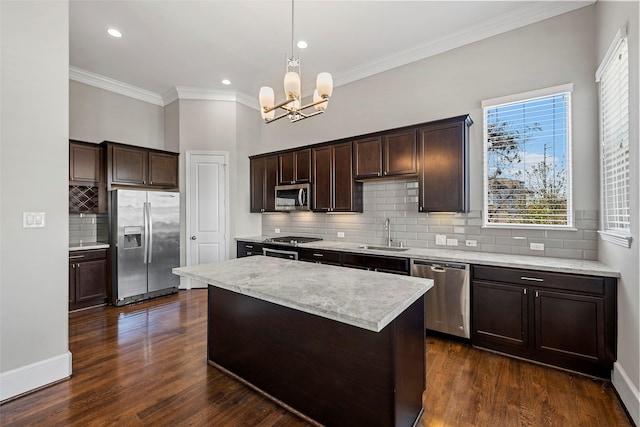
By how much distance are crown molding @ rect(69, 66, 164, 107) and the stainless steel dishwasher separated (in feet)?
17.6

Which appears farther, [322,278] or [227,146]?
[227,146]

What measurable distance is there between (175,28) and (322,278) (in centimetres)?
349

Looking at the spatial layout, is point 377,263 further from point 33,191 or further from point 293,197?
point 33,191

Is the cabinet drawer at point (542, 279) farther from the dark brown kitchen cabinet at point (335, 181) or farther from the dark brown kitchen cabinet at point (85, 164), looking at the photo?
the dark brown kitchen cabinet at point (85, 164)

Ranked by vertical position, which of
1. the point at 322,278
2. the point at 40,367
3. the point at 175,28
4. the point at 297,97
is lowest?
the point at 40,367

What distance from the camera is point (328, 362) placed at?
1.79m

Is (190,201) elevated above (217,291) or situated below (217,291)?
above

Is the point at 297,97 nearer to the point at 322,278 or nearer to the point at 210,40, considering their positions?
the point at 322,278

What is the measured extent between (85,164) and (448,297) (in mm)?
5091

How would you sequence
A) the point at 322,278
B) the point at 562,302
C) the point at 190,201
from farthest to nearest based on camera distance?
the point at 190,201
the point at 562,302
the point at 322,278

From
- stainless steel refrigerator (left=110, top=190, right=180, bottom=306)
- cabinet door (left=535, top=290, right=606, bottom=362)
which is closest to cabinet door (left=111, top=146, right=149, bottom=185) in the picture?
stainless steel refrigerator (left=110, top=190, right=180, bottom=306)

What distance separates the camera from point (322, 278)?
2.11 m

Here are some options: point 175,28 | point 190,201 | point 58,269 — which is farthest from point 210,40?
point 58,269

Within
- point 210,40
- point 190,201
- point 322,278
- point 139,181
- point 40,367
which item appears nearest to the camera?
point 322,278
